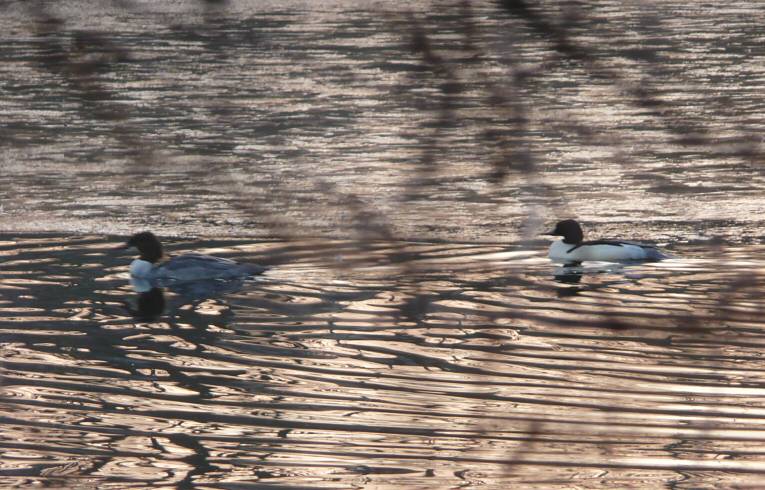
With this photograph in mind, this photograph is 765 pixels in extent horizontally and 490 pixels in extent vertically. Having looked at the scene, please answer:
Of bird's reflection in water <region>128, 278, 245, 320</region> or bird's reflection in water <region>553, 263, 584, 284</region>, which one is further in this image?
bird's reflection in water <region>553, 263, 584, 284</region>

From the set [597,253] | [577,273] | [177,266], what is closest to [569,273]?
[577,273]

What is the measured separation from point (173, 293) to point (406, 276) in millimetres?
2644

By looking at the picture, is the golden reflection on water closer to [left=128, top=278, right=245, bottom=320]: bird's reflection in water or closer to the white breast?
[left=128, top=278, right=245, bottom=320]: bird's reflection in water

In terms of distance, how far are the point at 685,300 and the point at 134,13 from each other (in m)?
9.14

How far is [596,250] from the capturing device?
13.1 metres

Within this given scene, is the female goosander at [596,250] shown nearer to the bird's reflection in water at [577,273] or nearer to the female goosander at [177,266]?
the bird's reflection in water at [577,273]

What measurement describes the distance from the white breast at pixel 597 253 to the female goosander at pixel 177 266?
2.67 metres

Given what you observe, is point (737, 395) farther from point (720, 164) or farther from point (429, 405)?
point (720, 164)

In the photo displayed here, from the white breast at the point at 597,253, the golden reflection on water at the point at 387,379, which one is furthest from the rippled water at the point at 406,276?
the white breast at the point at 597,253

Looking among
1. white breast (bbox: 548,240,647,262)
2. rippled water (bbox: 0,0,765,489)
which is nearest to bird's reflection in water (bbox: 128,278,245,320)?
rippled water (bbox: 0,0,765,489)

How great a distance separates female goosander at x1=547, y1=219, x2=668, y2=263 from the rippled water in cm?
18

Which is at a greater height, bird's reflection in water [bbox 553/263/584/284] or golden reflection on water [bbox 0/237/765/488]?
golden reflection on water [bbox 0/237/765/488]

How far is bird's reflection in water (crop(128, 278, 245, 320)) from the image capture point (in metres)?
12.0

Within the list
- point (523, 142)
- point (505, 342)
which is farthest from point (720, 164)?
point (523, 142)
